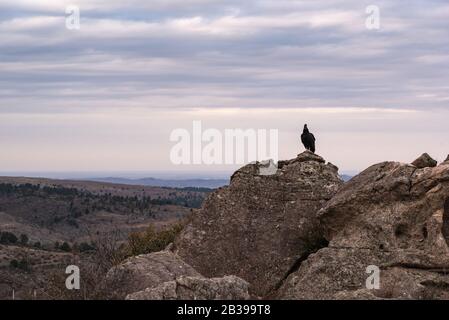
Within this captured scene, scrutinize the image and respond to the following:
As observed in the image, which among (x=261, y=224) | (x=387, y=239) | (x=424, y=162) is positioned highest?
(x=424, y=162)

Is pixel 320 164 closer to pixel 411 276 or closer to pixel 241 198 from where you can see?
pixel 241 198

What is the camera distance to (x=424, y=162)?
21375 mm

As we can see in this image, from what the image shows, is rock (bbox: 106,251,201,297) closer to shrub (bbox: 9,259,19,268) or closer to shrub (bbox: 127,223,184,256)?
shrub (bbox: 127,223,184,256)

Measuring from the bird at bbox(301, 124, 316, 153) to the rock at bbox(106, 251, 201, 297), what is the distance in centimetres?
755

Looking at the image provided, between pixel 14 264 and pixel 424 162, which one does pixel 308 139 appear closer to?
pixel 424 162

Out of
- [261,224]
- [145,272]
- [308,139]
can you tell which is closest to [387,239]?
[261,224]

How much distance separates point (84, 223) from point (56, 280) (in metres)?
76.8

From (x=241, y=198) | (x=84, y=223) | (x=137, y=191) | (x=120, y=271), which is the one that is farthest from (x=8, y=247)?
(x=137, y=191)

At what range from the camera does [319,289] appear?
60.8 ft

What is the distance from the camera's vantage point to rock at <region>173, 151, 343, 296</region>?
69.7ft

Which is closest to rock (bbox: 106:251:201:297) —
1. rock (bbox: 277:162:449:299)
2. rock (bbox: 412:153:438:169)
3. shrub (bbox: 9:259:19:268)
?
rock (bbox: 277:162:449:299)

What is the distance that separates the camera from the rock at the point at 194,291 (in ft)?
51.4

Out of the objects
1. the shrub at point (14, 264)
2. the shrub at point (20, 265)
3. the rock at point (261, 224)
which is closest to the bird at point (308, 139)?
the rock at point (261, 224)

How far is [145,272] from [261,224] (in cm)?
547
